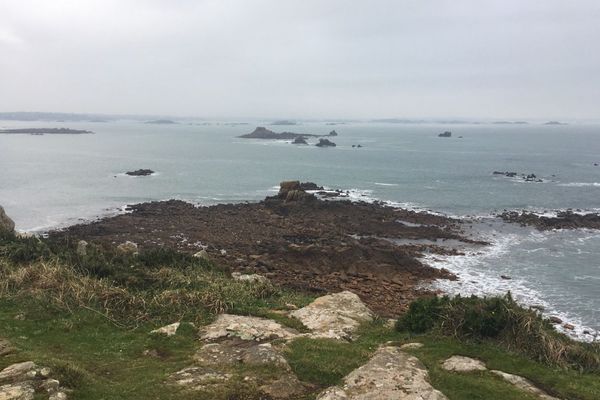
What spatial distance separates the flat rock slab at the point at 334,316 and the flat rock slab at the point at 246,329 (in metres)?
0.74

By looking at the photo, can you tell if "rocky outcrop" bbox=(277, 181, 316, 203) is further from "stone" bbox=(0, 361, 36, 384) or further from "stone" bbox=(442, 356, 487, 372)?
"stone" bbox=(0, 361, 36, 384)

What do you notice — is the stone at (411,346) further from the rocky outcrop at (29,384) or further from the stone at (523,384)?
the rocky outcrop at (29,384)

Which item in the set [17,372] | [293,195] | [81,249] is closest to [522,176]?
[293,195]

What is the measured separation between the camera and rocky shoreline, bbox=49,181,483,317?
27.2 meters

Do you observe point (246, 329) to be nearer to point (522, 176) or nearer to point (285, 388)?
point (285, 388)

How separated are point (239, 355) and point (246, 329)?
1.67 metres

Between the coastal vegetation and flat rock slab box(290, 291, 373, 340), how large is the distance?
1.03 feet

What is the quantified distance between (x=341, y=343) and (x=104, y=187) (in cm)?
5644

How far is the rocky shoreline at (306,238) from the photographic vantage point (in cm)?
2716

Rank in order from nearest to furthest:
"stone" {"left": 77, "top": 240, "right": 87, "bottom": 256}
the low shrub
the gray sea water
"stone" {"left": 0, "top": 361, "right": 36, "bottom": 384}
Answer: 1. "stone" {"left": 0, "top": 361, "right": 36, "bottom": 384}
2. the low shrub
3. "stone" {"left": 77, "top": 240, "right": 87, "bottom": 256}
4. the gray sea water

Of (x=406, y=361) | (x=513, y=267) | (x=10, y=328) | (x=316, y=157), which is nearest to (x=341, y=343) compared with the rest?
(x=406, y=361)

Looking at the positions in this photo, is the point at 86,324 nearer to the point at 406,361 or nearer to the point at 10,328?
the point at 10,328

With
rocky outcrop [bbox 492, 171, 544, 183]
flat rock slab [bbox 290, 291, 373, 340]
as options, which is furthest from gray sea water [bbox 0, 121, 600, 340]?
flat rock slab [bbox 290, 291, 373, 340]

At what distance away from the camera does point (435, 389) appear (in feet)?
25.4
